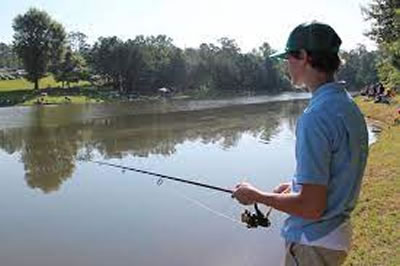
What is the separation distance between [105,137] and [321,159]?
88.3 feet

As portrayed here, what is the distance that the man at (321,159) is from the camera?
9.05 ft

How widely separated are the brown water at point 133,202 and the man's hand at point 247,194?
618cm

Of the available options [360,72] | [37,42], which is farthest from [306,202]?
[360,72]

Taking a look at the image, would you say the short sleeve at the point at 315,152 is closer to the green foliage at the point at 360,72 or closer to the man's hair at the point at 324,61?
the man's hair at the point at 324,61

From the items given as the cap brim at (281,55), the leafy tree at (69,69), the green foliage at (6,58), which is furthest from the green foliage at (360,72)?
the cap brim at (281,55)

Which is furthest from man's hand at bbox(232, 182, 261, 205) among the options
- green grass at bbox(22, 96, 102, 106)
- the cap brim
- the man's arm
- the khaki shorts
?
green grass at bbox(22, 96, 102, 106)

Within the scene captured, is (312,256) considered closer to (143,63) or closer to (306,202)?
(306,202)

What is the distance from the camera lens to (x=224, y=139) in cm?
2834

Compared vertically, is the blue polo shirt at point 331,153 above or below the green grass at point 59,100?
above

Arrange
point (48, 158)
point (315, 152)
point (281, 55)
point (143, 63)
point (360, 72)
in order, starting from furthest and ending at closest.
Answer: point (360, 72)
point (143, 63)
point (48, 158)
point (281, 55)
point (315, 152)

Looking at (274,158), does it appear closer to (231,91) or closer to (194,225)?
(194,225)

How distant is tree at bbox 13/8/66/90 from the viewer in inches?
2980

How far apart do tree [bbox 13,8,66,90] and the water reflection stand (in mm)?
36549

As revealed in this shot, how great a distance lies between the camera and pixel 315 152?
2.75 metres
